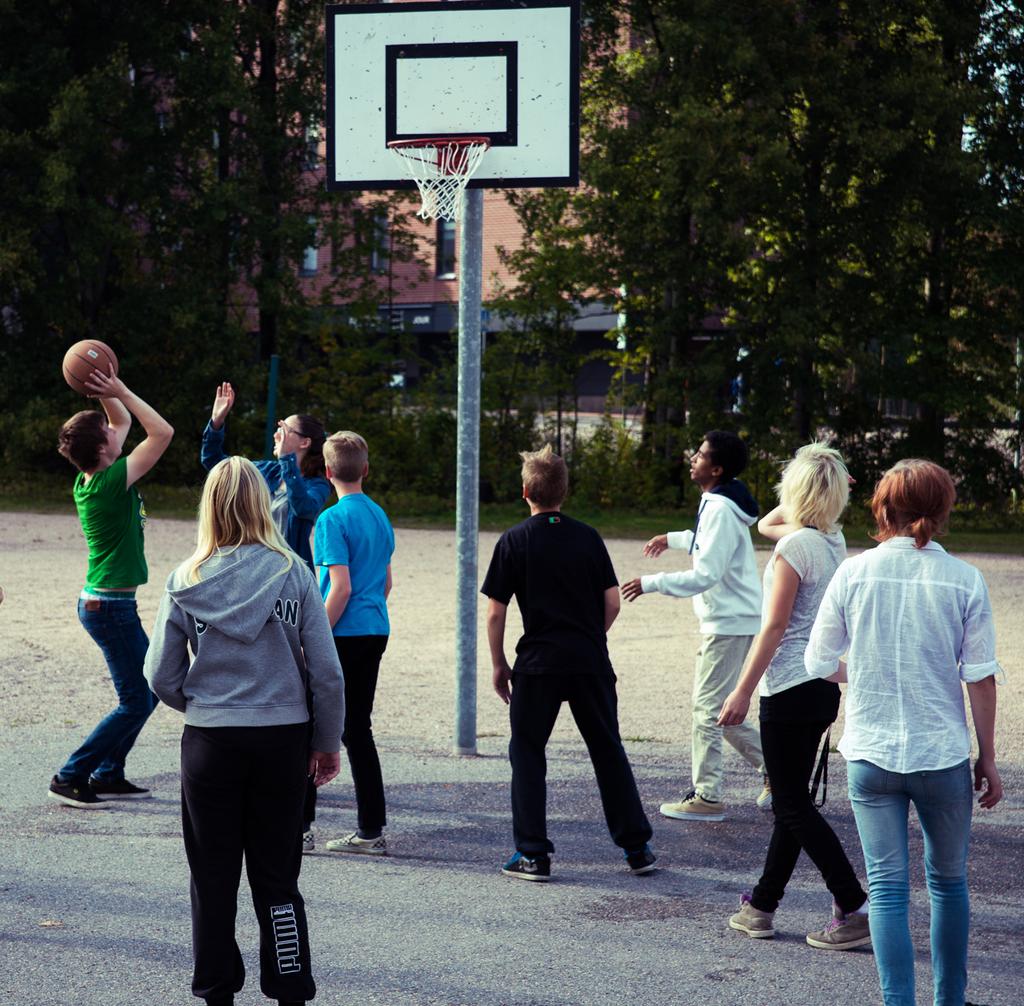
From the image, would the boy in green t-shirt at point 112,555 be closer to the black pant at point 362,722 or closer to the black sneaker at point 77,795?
the black sneaker at point 77,795

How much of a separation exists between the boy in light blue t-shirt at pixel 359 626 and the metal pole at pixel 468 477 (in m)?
2.06

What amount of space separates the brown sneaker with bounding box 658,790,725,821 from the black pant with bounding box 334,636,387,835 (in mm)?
1511

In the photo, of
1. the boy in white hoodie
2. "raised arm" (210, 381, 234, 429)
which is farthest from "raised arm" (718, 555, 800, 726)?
"raised arm" (210, 381, 234, 429)

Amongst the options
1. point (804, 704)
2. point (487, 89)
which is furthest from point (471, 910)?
point (487, 89)

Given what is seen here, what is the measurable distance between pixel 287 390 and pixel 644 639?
16.4 m

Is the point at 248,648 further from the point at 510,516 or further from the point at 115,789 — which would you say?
the point at 510,516

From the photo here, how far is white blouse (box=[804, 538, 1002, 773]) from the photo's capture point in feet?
13.5

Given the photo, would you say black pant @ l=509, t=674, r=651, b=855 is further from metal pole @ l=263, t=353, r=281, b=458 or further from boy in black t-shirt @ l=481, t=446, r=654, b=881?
metal pole @ l=263, t=353, r=281, b=458

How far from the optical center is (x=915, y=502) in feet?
13.8

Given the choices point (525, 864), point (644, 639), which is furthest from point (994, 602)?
point (525, 864)

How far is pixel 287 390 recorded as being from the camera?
28.0 meters

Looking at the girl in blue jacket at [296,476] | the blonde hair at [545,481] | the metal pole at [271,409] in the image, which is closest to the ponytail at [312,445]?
the girl in blue jacket at [296,476]

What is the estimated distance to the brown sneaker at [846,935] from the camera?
5.19m

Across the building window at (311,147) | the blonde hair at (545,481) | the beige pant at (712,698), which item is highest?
the building window at (311,147)
